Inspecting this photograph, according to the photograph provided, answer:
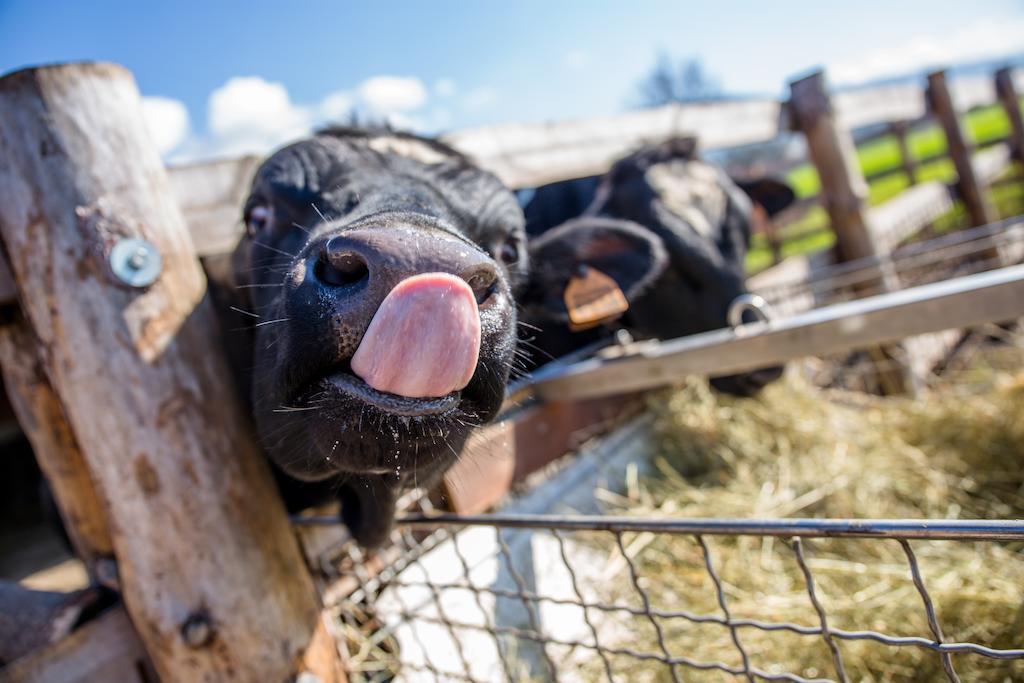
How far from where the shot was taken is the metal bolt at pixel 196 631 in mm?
1554

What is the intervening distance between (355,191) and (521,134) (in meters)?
1.81

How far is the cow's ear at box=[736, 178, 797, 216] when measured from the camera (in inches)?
236

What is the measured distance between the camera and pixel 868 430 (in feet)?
11.2

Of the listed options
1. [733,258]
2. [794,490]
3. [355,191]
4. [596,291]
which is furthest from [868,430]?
[355,191]

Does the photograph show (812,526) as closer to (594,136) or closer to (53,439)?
(53,439)

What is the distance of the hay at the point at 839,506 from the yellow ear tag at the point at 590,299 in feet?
3.09

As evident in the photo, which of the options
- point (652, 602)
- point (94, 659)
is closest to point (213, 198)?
point (94, 659)

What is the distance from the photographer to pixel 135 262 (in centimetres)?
158

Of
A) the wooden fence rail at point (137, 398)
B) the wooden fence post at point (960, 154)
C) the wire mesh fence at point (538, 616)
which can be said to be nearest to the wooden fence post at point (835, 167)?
the wooden fence post at point (960, 154)

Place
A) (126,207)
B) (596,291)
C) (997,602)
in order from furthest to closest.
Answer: (596,291), (997,602), (126,207)

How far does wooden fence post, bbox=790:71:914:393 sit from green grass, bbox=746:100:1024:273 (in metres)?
0.22

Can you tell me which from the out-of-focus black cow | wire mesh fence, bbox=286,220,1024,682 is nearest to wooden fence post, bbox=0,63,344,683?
wire mesh fence, bbox=286,220,1024,682

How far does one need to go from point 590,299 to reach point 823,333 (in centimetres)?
A: 83

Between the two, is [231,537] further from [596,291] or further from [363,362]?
[596,291]
